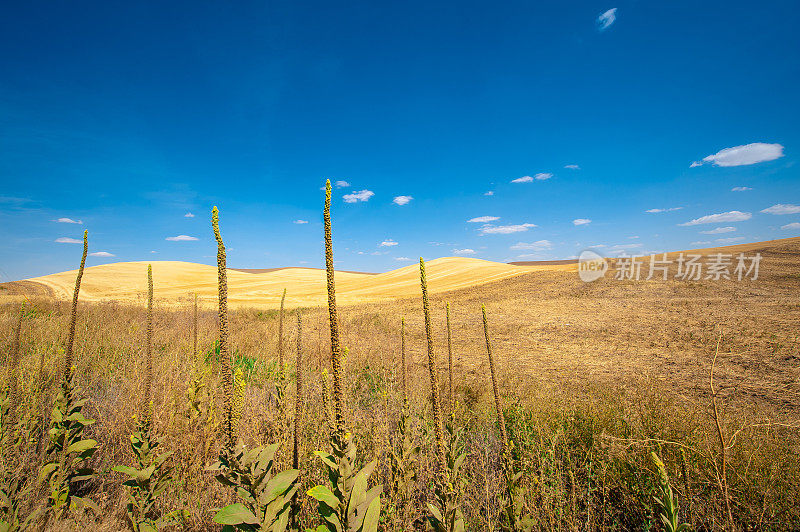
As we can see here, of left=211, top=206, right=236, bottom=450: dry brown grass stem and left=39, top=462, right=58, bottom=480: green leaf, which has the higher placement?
left=211, top=206, right=236, bottom=450: dry brown grass stem

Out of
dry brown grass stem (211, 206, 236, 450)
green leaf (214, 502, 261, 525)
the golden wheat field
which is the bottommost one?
the golden wheat field

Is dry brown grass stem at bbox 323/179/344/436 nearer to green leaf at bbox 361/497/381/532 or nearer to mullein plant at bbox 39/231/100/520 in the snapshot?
green leaf at bbox 361/497/381/532

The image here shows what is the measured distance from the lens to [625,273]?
27438 mm

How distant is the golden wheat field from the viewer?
2.28 meters

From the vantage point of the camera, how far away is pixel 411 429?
3.74 meters

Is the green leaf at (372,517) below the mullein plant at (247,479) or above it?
below

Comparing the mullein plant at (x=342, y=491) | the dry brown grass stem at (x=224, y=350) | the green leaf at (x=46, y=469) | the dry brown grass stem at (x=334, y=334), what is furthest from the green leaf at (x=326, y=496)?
the green leaf at (x=46, y=469)

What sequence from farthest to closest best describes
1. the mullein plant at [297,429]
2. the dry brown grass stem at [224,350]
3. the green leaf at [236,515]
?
1. the mullein plant at [297,429]
2. the dry brown grass stem at [224,350]
3. the green leaf at [236,515]

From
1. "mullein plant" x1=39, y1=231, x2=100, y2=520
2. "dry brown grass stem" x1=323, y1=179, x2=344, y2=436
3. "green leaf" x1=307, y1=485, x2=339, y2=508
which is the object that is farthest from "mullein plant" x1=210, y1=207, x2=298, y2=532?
"mullein plant" x1=39, y1=231, x2=100, y2=520

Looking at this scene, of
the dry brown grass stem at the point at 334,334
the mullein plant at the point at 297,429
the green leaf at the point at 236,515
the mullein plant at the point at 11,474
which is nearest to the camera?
the green leaf at the point at 236,515

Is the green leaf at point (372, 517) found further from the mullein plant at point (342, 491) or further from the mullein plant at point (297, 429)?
the mullein plant at point (297, 429)

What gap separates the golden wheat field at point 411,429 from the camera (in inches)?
89.7

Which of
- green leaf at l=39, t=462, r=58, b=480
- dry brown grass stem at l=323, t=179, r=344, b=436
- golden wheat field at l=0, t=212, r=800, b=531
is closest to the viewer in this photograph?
dry brown grass stem at l=323, t=179, r=344, b=436

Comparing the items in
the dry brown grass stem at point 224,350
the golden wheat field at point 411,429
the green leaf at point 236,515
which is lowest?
the golden wheat field at point 411,429
